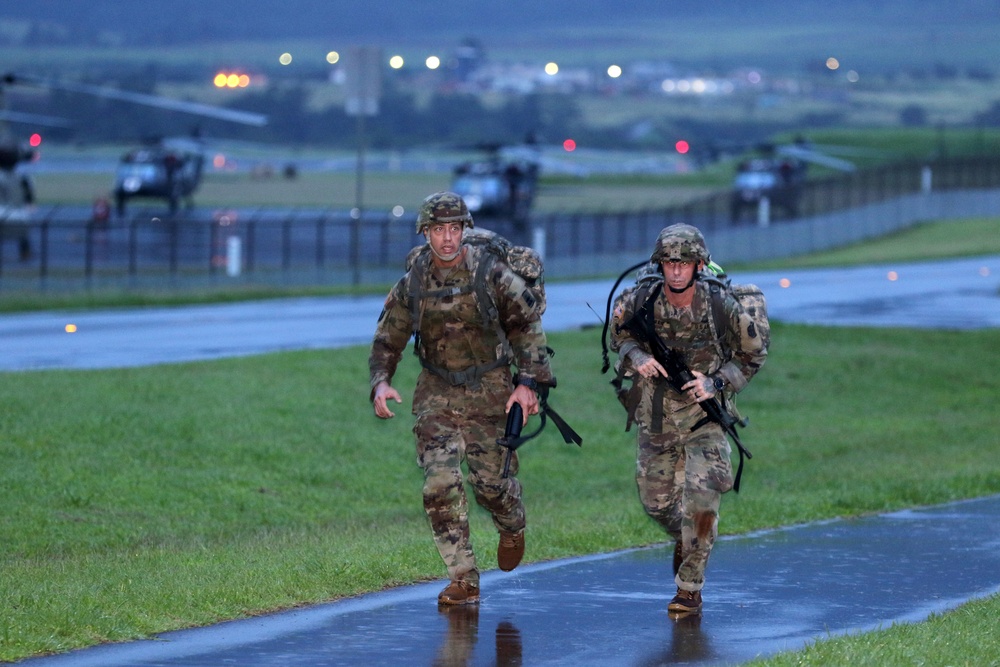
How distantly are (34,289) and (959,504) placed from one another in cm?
2718

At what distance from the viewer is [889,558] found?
997 cm

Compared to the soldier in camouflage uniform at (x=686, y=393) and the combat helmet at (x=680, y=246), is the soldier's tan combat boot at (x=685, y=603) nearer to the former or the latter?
the soldier in camouflage uniform at (x=686, y=393)

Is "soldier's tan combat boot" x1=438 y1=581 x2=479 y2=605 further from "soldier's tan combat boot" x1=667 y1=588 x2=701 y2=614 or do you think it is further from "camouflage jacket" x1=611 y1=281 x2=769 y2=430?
"camouflage jacket" x1=611 y1=281 x2=769 y2=430

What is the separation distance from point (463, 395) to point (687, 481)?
113 cm

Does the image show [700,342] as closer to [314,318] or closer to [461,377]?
[461,377]

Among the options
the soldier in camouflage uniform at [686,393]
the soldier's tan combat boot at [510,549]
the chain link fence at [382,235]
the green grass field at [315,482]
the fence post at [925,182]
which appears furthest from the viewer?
the fence post at [925,182]

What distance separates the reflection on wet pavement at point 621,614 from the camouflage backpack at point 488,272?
1356 millimetres

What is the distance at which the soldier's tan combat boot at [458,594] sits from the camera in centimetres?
824

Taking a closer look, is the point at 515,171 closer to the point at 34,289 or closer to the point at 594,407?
the point at 34,289

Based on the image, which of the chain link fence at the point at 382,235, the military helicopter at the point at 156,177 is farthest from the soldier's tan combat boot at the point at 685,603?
the military helicopter at the point at 156,177

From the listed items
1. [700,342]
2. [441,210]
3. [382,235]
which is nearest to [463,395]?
[441,210]

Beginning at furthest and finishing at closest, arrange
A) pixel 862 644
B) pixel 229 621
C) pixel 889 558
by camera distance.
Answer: pixel 889 558
pixel 229 621
pixel 862 644

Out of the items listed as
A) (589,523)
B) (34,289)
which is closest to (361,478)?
(589,523)

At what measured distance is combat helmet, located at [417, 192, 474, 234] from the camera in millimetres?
8086
